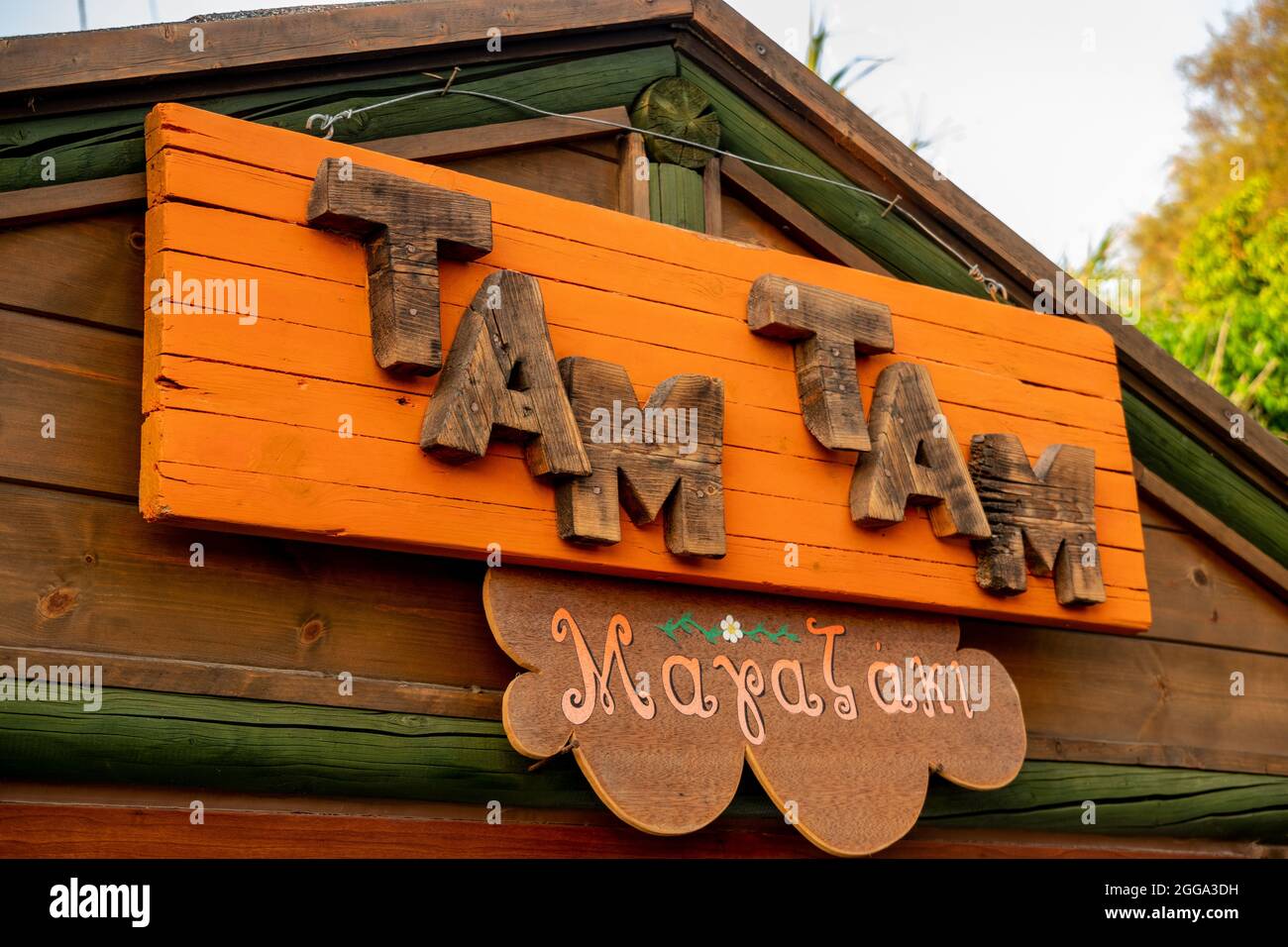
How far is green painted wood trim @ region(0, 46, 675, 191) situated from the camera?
2.43m

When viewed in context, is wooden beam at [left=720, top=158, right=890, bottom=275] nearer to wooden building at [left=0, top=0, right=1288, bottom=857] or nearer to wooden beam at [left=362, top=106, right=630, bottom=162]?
wooden building at [left=0, top=0, right=1288, bottom=857]

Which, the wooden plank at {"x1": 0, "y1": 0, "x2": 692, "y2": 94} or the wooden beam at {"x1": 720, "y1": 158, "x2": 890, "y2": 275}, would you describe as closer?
the wooden plank at {"x1": 0, "y1": 0, "x2": 692, "y2": 94}

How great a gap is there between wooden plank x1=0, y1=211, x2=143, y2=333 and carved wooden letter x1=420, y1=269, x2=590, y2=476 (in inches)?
23.5

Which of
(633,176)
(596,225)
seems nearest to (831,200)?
(633,176)

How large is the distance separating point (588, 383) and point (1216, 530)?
2.18m

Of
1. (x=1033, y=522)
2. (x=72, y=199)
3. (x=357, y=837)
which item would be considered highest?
(x=72, y=199)

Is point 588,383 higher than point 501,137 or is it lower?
lower

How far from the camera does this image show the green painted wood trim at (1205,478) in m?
3.88

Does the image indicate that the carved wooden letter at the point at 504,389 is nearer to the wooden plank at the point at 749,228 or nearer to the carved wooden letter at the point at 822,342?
the carved wooden letter at the point at 822,342

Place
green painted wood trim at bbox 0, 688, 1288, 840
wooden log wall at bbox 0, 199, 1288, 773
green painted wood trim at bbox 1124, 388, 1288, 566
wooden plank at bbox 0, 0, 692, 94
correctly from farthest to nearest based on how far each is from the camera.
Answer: green painted wood trim at bbox 1124, 388, 1288, 566
wooden plank at bbox 0, 0, 692, 94
wooden log wall at bbox 0, 199, 1288, 773
green painted wood trim at bbox 0, 688, 1288, 840

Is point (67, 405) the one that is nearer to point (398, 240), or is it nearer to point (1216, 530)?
point (398, 240)

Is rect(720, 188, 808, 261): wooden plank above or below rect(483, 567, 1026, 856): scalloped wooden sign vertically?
above

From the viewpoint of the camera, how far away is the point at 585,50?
3230 millimetres

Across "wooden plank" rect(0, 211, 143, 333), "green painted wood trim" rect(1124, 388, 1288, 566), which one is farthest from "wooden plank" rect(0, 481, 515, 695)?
"green painted wood trim" rect(1124, 388, 1288, 566)
